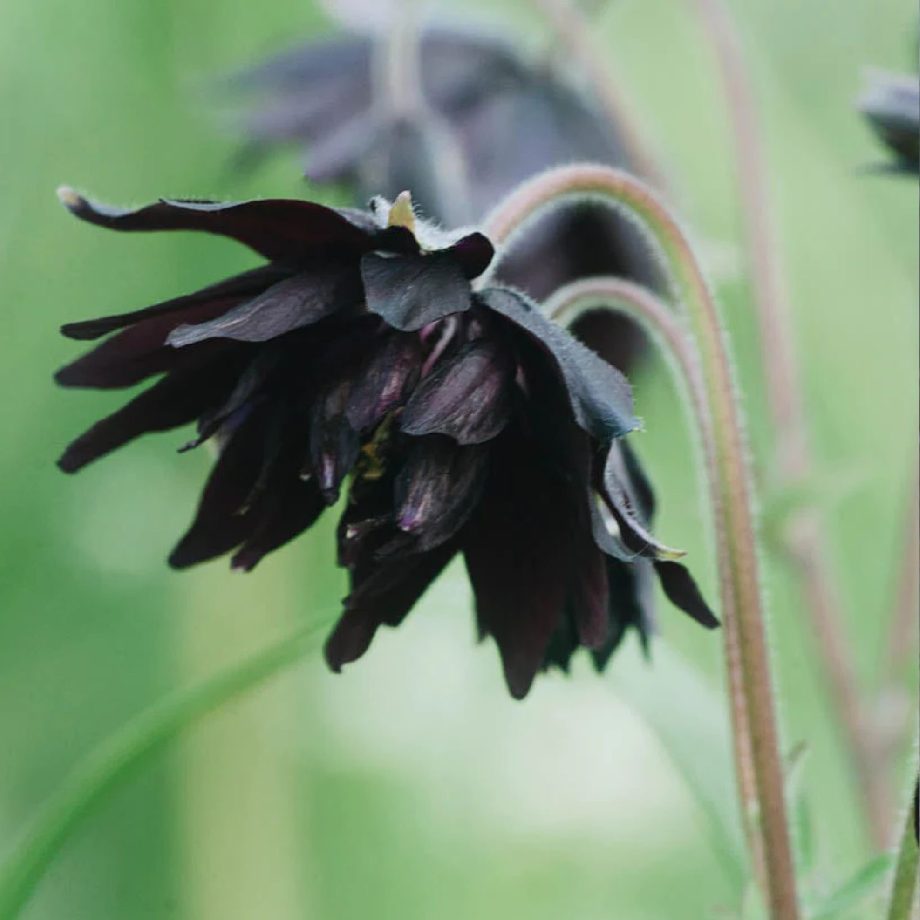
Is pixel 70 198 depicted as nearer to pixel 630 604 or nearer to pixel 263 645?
pixel 630 604

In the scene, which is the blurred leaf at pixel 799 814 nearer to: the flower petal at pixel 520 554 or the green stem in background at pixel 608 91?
the flower petal at pixel 520 554

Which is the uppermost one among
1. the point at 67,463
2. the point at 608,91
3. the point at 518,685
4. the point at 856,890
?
the point at 608,91

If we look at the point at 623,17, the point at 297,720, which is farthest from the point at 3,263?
the point at 623,17

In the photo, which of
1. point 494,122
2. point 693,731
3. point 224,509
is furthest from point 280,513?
point 494,122

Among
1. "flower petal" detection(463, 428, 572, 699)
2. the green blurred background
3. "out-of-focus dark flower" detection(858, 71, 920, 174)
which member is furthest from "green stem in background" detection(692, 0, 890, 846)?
"flower petal" detection(463, 428, 572, 699)

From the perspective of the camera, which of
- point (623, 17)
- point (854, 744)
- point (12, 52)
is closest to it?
point (854, 744)

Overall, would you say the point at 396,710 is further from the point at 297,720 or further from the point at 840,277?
the point at 840,277
